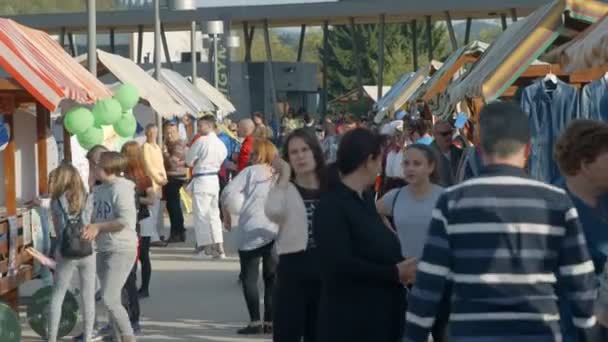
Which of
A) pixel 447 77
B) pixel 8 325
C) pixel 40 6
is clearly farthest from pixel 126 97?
pixel 40 6

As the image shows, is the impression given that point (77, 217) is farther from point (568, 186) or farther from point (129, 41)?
point (129, 41)

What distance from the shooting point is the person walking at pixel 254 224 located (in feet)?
38.4

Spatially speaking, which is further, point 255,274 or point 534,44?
point 255,274

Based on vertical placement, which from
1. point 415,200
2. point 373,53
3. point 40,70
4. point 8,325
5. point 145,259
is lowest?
point 8,325

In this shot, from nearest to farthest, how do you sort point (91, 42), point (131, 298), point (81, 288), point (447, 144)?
point (81, 288), point (131, 298), point (447, 144), point (91, 42)

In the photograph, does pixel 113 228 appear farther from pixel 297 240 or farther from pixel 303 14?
pixel 303 14

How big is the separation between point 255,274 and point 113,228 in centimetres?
169

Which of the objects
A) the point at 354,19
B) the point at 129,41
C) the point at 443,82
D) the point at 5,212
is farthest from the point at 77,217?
the point at 129,41

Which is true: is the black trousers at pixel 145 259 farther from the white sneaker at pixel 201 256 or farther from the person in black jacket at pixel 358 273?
the person in black jacket at pixel 358 273

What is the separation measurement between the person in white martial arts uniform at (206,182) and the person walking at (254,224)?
621 centimetres

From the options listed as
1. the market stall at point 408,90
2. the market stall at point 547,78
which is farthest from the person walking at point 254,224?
the market stall at point 408,90

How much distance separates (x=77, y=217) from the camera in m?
11.0

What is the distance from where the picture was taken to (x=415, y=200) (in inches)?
335

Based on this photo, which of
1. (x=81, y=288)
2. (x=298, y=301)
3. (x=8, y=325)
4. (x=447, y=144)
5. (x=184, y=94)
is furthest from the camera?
(x=184, y=94)
